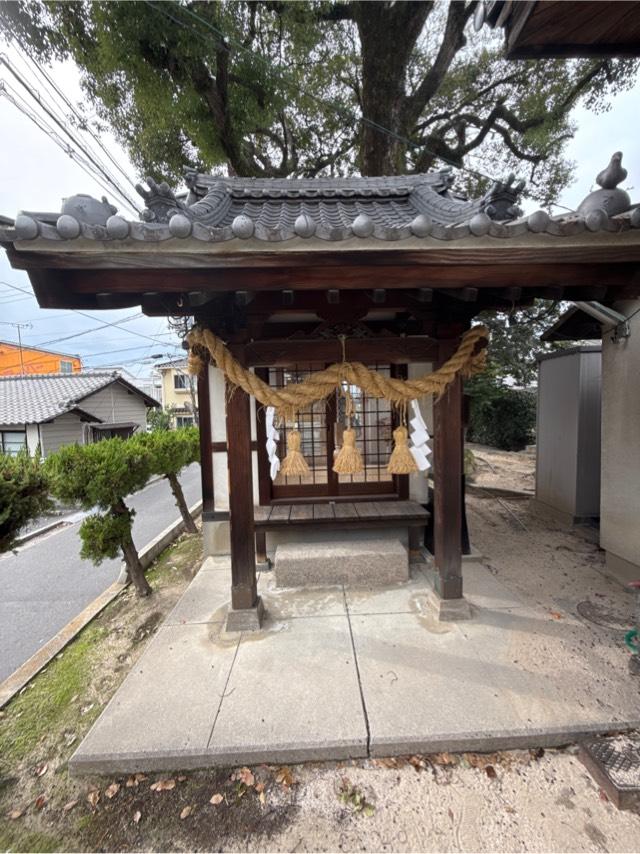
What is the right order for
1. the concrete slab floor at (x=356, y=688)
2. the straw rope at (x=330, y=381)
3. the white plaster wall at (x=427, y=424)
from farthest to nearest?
the white plaster wall at (x=427, y=424) < the straw rope at (x=330, y=381) < the concrete slab floor at (x=356, y=688)

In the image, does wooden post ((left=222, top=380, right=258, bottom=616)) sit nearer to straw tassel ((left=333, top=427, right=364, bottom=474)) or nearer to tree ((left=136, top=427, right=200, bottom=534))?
straw tassel ((left=333, top=427, right=364, bottom=474))

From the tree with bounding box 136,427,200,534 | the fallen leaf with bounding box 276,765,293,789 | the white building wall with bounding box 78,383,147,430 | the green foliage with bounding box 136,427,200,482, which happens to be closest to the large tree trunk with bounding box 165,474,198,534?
the tree with bounding box 136,427,200,534

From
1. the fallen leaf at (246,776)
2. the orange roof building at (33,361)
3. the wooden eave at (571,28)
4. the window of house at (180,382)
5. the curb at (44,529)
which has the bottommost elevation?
the curb at (44,529)

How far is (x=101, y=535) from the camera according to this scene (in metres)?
3.91

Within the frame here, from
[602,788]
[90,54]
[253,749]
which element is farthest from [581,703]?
[90,54]

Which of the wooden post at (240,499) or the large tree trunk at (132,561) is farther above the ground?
the wooden post at (240,499)

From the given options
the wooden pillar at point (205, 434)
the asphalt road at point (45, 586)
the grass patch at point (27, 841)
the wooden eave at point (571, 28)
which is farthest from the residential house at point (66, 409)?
the wooden eave at point (571, 28)

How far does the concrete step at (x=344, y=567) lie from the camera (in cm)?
380

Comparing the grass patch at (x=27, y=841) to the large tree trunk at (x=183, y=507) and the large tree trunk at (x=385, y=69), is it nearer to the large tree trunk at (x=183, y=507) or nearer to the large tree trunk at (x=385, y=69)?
the large tree trunk at (x=183, y=507)

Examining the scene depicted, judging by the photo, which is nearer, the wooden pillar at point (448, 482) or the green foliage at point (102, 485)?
the wooden pillar at point (448, 482)

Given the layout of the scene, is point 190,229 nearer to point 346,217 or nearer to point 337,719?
point 346,217

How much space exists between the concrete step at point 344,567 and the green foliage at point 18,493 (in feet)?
7.44

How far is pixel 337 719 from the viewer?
2.22m

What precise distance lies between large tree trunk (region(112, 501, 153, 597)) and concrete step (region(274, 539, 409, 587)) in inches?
66.8
